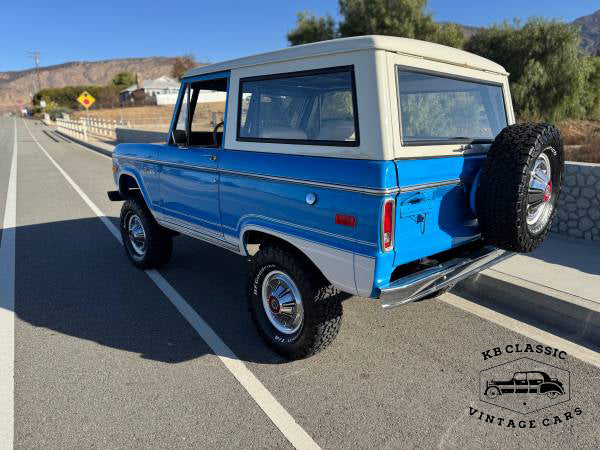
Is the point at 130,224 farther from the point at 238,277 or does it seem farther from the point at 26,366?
the point at 26,366

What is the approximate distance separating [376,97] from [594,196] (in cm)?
400

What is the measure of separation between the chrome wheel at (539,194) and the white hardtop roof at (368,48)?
0.90 m

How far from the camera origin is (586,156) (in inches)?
299

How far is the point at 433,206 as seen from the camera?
2799mm

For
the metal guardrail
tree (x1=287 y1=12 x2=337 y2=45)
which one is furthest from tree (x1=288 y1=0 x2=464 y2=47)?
the metal guardrail

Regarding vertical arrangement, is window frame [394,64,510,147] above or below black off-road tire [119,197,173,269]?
above

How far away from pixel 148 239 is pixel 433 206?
11.0 ft

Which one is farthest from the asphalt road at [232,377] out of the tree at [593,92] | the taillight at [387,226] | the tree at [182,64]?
the tree at [182,64]

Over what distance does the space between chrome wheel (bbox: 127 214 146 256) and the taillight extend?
3.34m

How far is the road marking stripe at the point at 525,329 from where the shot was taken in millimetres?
3179

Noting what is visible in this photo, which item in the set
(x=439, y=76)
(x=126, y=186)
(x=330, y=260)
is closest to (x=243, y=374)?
(x=330, y=260)

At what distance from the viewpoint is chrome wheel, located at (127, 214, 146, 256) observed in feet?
16.6

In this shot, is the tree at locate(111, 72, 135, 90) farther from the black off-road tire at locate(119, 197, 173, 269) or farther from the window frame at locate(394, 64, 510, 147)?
the window frame at locate(394, 64, 510, 147)

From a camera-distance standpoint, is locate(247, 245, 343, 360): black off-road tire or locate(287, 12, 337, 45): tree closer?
locate(247, 245, 343, 360): black off-road tire
